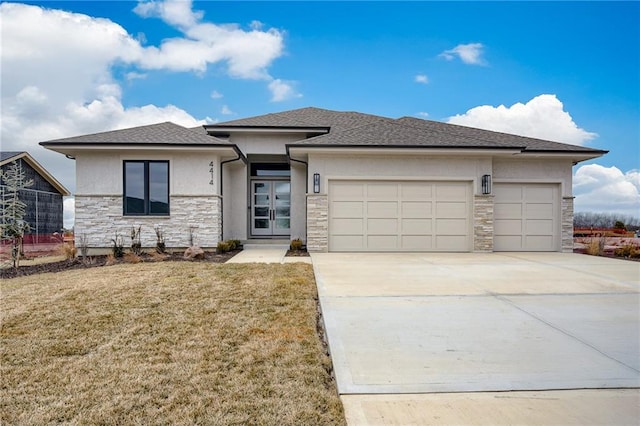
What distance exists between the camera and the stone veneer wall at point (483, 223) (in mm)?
11484

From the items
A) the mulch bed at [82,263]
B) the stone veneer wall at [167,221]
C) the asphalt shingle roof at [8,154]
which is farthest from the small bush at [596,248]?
the asphalt shingle roof at [8,154]

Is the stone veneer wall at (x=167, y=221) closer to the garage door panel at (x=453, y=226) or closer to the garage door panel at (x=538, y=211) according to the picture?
the garage door panel at (x=453, y=226)

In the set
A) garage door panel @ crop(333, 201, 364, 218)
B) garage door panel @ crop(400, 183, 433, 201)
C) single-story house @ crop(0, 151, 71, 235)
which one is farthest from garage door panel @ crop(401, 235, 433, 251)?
single-story house @ crop(0, 151, 71, 235)

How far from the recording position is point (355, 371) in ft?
10.3

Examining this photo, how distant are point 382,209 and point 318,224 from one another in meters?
2.16

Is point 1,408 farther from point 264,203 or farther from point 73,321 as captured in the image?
point 264,203

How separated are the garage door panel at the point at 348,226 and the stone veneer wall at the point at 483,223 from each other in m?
3.78

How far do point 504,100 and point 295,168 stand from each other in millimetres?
9338

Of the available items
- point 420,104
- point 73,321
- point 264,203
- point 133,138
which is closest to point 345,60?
point 420,104

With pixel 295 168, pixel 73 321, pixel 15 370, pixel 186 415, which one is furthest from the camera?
pixel 295 168

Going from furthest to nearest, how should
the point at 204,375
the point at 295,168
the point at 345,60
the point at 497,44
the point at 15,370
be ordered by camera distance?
the point at 345,60, the point at 295,168, the point at 497,44, the point at 15,370, the point at 204,375

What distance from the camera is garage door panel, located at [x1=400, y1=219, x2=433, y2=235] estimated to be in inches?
449

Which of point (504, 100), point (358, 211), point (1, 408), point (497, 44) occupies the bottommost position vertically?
point (1, 408)

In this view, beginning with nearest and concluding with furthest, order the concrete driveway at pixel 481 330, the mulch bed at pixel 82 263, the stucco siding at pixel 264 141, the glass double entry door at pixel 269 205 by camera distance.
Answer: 1. the concrete driveway at pixel 481 330
2. the mulch bed at pixel 82 263
3. the stucco siding at pixel 264 141
4. the glass double entry door at pixel 269 205
